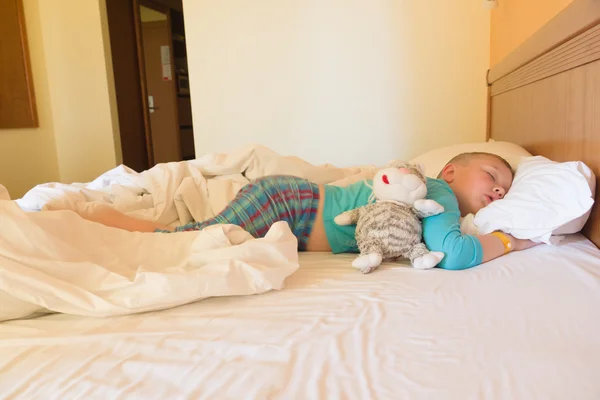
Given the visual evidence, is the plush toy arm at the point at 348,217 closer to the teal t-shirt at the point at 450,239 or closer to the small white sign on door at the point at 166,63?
the teal t-shirt at the point at 450,239

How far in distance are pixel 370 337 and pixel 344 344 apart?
4 cm

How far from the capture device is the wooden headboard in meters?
0.99

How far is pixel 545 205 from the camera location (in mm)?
1026

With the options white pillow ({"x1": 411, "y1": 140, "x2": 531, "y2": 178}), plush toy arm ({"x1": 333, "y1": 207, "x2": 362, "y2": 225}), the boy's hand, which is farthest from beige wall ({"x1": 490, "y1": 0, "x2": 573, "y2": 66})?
plush toy arm ({"x1": 333, "y1": 207, "x2": 362, "y2": 225})

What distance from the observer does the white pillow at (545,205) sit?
3.23 feet

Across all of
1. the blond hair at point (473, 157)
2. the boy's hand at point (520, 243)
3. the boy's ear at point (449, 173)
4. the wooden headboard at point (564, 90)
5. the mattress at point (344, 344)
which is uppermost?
the wooden headboard at point (564, 90)

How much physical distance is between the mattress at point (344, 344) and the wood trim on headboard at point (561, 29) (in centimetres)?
47

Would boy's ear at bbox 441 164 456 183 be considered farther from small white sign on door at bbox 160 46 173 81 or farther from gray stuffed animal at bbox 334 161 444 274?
small white sign on door at bbox 160 46 173 81

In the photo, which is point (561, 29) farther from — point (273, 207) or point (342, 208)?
point (273, 207)

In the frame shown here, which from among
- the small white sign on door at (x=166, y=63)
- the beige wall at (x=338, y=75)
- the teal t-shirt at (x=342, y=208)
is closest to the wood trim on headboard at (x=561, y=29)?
the teal t-shirt at (x=342, y=208)

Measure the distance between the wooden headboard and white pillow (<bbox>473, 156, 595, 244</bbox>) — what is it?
2.0 inches

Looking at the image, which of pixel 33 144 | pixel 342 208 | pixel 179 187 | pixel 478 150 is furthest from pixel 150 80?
pixel 342 208

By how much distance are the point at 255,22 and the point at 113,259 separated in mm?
1993

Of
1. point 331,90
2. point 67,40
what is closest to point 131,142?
point 67,40
